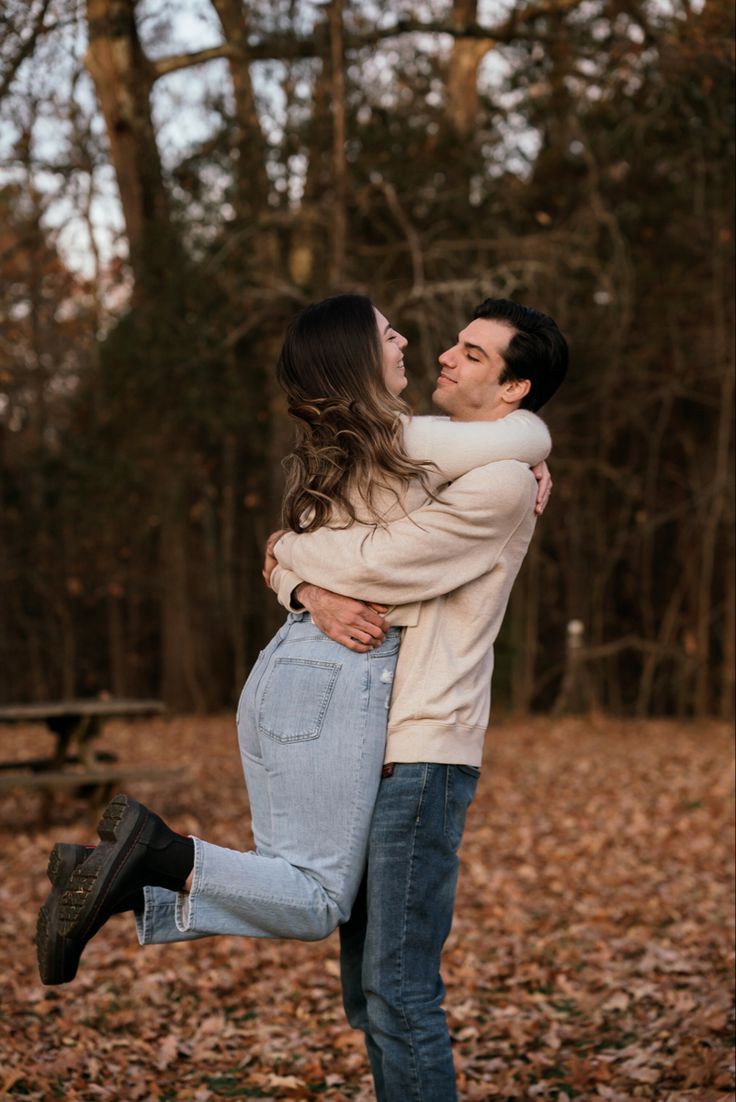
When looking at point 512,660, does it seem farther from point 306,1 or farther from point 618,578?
point 306,1

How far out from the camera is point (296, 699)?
2730mm

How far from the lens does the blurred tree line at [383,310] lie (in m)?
12.0

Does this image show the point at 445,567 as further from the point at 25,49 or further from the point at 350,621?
the point at 25,49

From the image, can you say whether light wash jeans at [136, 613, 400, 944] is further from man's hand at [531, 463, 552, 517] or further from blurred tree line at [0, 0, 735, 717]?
blurred tree line at [0, 0, 735, 717]

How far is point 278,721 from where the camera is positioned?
9.01 ft

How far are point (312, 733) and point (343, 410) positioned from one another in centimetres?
68

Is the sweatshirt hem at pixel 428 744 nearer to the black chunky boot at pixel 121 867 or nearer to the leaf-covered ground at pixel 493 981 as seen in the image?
the black chunky boot at pixel 121 867

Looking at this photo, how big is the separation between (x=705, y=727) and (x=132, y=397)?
6.78 m

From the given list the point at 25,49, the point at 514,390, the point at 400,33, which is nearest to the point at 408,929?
the point at 514,390

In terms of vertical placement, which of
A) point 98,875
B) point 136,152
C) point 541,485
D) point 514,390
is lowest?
point 98,875

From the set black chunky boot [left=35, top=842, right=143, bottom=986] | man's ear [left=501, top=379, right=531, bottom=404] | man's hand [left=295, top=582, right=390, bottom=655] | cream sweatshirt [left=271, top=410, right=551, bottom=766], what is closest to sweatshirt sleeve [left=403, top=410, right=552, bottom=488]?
cream sweatshirt [left=271, top=410, right=551, bottom=766]

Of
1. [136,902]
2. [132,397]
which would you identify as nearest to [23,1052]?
[136,902]

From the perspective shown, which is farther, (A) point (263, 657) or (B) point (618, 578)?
(B) point (618, 578)

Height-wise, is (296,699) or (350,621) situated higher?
(350,621)
